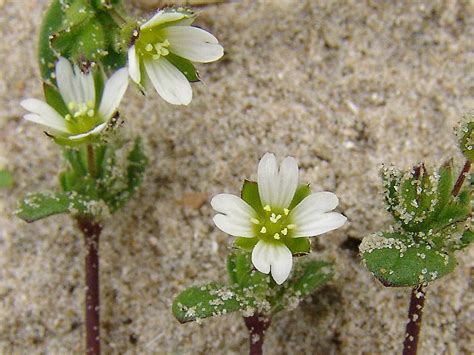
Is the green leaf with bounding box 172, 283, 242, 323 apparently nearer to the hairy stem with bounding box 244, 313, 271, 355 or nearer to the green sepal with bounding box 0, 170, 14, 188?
the hairy stem with bounding box 244, 313, 271, 355

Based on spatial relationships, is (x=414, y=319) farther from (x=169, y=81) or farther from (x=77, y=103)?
(x=77, y=103)

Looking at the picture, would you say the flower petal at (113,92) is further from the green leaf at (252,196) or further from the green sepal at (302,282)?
the green sepal at (302,282)

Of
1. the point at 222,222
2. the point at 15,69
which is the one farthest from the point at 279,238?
the point at 15,69

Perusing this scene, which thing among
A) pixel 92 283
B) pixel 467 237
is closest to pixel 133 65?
pixel 92 283

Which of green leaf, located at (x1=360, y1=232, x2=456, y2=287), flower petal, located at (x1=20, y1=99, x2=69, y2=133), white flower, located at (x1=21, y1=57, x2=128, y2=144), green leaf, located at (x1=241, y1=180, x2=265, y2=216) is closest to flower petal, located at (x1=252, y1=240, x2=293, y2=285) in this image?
green leaf, located at (x1=241, y1=180, x2=265, y2=216)

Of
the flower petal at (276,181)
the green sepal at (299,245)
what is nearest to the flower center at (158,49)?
the flower petal at (276,181)

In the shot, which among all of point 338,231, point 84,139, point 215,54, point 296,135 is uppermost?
point 215,54

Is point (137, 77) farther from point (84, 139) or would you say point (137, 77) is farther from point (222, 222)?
point (222, 222)
